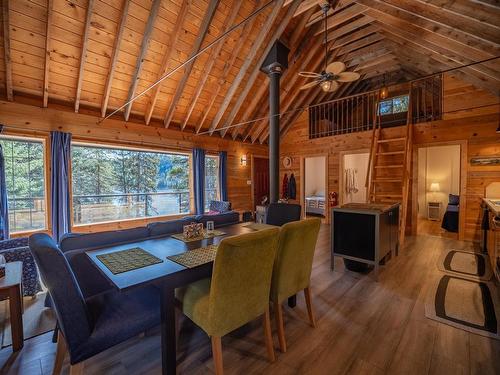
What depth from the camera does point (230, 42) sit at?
4.44 meters

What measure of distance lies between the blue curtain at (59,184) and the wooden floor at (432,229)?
7.60 meters

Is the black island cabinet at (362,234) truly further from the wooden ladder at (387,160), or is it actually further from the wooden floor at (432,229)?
the wooden floor at (432,229)

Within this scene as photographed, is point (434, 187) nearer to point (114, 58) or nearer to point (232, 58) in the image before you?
point (232, 58)

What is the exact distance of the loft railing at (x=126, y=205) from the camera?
480 centimetres

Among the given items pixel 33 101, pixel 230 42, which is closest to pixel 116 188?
pixel 33 101

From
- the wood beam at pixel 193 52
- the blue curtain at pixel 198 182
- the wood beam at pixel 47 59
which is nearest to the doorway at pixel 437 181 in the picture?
the blue curtain at pixel 198 182

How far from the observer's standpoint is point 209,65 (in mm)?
4438

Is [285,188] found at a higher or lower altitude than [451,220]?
higher

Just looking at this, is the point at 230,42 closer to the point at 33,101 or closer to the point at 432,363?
the point at 33,101

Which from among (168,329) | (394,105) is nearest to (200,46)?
(168,329)

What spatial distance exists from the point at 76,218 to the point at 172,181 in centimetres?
224

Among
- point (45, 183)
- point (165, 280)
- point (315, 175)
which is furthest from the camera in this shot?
point (315, 175)

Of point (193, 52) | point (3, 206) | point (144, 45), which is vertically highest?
point (193, 52)

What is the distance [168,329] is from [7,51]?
4.30 meters
